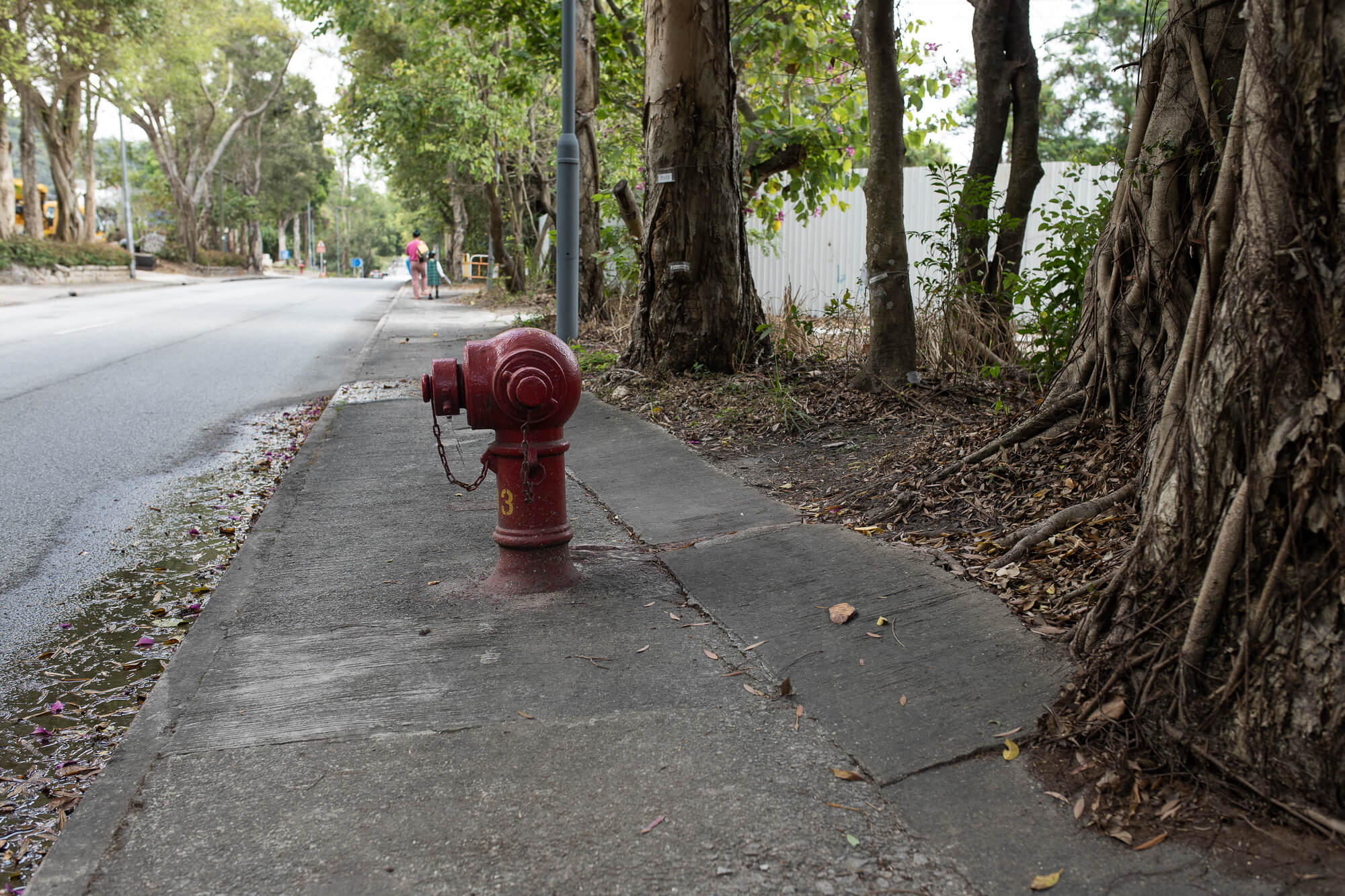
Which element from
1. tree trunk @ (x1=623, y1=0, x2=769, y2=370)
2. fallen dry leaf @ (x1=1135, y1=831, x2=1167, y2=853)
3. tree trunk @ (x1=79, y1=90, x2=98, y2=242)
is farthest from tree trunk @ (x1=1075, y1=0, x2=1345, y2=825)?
tree trunk @ (x1=79, y1=90, x2=98, y2=242)

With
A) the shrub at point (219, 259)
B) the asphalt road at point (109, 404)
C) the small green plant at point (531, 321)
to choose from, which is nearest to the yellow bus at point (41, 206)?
the shrub at point (219, 259)

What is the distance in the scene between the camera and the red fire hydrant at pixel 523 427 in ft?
14.1

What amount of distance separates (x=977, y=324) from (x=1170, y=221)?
380 cm

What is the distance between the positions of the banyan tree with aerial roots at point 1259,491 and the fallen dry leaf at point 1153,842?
0.80 feet

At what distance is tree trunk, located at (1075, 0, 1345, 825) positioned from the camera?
2416 millimetres

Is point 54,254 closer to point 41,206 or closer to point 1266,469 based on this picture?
point 41,206

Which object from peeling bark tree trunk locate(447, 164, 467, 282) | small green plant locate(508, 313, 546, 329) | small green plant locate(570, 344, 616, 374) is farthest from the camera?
peeling bark tree trunk locate(447, 164, 467, 282)

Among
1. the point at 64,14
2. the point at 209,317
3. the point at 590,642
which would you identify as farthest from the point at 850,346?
the point at 64,14

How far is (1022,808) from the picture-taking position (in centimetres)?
268

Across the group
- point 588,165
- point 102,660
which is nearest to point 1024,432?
point 102,660

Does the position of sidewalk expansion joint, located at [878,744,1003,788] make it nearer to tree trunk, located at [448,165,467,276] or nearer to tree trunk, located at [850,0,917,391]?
tree trunk, located at [850,0,917,391]

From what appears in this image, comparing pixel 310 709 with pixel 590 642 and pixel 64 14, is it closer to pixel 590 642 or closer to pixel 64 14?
pixel 590 642

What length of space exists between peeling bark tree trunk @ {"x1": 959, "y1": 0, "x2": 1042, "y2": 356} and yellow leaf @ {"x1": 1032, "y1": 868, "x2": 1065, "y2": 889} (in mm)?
6792

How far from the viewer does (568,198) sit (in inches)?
446
